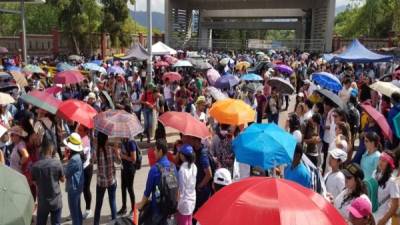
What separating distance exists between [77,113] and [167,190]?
281cm

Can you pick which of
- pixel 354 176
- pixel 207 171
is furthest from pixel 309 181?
pixel 207 171

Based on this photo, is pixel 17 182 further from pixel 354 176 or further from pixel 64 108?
pixel 64 108

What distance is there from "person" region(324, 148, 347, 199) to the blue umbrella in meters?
0.48

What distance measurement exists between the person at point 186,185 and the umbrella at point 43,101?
3240mm

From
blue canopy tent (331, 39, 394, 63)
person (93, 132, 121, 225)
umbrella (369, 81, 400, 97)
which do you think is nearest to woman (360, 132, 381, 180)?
person (93, 132, 121, 225)

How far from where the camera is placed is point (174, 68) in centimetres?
2080

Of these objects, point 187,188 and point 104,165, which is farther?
point 104,165

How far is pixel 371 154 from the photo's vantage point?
5758 mm

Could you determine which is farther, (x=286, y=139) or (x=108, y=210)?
(x=108, y=210)

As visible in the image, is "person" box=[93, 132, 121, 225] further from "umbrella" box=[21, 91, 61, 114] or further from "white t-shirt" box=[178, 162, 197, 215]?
"umbrella" box=[21, 91, 61, 114]

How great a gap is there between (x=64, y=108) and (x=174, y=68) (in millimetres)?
13640

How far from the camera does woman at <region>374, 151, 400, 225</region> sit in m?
4.65

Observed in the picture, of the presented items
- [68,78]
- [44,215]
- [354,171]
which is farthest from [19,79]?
[354,171]

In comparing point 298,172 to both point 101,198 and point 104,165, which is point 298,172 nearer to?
point 104,165
